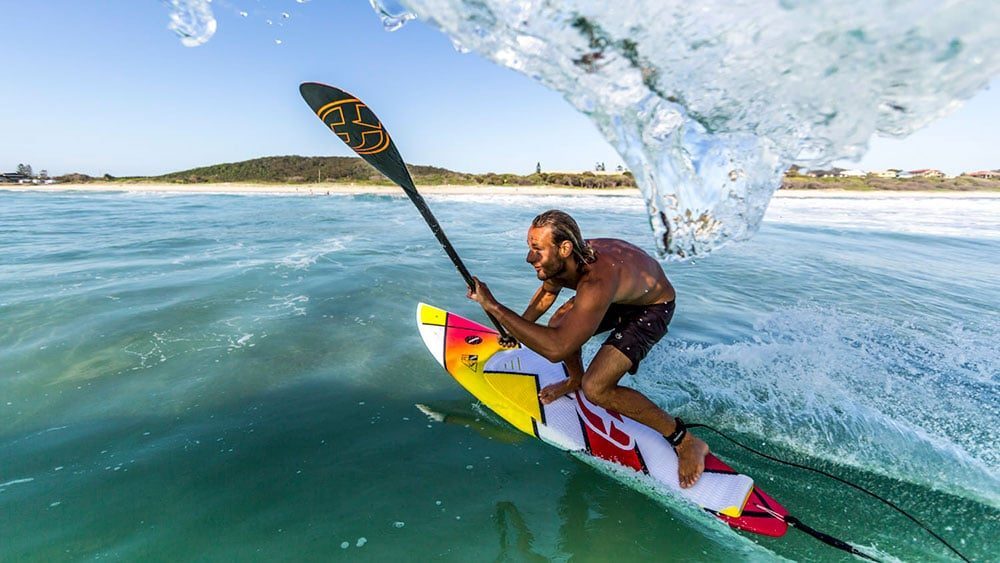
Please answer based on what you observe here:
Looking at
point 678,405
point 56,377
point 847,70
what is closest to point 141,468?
point 56,377

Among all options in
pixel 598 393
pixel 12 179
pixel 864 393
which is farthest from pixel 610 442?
pixel 12 179

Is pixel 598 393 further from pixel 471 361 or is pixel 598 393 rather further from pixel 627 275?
pixel 471 361

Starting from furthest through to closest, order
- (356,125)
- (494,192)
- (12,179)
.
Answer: (12,179), (494,192), (356,125)

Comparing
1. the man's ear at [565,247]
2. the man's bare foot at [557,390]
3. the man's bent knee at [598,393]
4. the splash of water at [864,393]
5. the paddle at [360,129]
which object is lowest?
the splash of water at [864,393]

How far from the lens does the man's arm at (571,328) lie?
318 cm

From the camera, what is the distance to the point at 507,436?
4.07 meters

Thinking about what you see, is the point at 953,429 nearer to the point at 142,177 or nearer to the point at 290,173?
the point at 290,173

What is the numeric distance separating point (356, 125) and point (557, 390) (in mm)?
3281

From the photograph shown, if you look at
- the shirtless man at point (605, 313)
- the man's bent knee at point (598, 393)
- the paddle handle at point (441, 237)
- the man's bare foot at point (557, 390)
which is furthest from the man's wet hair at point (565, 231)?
the man's bare foot at point (557, 390)

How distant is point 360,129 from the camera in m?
4.75

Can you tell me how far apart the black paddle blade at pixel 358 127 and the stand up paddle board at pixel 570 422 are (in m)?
1.75

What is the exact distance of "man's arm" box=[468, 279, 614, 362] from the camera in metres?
3.18

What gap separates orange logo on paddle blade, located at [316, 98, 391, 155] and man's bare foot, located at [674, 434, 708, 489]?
392cm

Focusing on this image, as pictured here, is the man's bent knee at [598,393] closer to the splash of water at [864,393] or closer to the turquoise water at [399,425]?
the turquoise water at [399,425]
